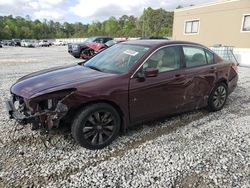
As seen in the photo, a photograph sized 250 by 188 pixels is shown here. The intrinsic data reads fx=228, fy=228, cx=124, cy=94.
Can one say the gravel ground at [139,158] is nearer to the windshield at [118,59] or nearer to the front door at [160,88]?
the front door at [160,88]

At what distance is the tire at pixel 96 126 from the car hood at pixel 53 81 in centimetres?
43

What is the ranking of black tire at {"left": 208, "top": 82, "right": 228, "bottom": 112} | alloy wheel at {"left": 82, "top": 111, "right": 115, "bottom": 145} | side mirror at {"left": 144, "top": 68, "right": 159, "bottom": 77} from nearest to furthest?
alloy wheel at {"left": 82, "top": 111, "right": 115, "bottom": 145}, side mirror at {"left": 144, "top": 68, "right": 159, "bottom": 77}, black tire at {"left": 208, "top": 82, "right": 228, "bottom": 112}

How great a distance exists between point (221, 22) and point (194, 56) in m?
18.0

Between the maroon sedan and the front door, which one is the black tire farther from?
the front door

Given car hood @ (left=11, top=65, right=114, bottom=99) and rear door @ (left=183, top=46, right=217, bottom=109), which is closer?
car hood @ (left=11, top=65, right=114, bottom=99)

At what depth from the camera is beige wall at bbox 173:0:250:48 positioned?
18328mm

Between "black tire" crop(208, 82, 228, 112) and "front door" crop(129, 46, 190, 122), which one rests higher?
Result: "front door" crop(129, 46, 190, 122)

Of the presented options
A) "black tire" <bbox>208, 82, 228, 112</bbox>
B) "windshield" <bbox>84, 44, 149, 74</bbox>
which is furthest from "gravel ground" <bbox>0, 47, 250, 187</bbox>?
"windshield" <bbox>84, 44, 149, 74</bbox>

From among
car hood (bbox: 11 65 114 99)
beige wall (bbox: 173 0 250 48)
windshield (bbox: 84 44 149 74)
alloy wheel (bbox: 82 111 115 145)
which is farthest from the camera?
beige wall (bbox: 173 0 250 48)

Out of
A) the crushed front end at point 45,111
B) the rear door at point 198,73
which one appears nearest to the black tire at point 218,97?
the rear door at point 198,73

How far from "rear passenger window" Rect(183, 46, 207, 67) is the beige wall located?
15.8m

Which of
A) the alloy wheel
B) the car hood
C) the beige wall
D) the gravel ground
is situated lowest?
the gravel ground

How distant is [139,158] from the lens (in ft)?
10.4

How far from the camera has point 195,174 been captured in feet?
9.45
